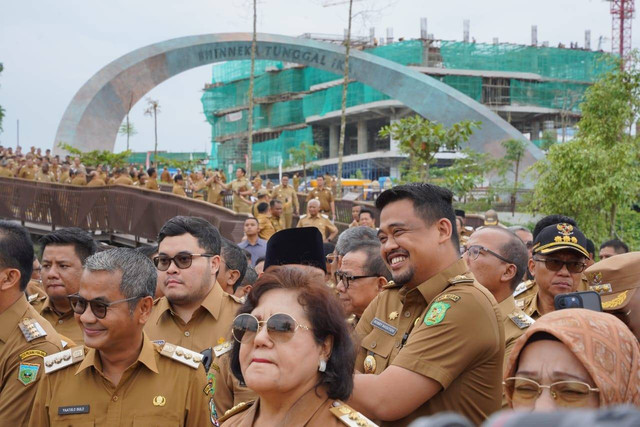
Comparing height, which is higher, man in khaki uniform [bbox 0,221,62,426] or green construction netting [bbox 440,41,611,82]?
green construction netting [bbox 440,41,611,82]

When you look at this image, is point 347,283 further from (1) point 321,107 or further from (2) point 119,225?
(1) point 321,107

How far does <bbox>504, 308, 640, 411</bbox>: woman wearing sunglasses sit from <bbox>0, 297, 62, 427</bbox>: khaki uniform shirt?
2.55 meters

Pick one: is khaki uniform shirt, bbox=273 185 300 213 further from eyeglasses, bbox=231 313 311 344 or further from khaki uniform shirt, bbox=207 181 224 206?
eyeglasses, bbox=231 313 311 344

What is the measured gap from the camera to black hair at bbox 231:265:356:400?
8.35 feet

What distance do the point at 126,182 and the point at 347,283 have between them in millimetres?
14568

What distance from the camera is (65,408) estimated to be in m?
3.32

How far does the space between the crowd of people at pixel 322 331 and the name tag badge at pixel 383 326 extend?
2cm

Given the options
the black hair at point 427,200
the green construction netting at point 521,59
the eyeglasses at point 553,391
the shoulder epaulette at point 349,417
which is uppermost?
the green construction netting at point 521,59

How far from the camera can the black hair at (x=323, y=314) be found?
2.54m

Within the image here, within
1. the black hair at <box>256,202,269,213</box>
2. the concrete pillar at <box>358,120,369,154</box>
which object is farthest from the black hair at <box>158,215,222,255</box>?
the concrete pillar at <box>358,120,369,154</box>

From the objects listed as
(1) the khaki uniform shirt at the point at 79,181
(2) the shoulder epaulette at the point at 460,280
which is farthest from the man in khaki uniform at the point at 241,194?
(2) the shoulder epaulette at the point at 460,280

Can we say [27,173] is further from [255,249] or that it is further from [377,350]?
[377,350]

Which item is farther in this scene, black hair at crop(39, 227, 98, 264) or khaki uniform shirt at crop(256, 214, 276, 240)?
khaki uniform shirt at crop(256, 214, 276, 240)

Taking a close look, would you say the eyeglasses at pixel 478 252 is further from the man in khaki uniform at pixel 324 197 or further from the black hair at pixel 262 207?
the man in khaki uniform at pixel 324 197
